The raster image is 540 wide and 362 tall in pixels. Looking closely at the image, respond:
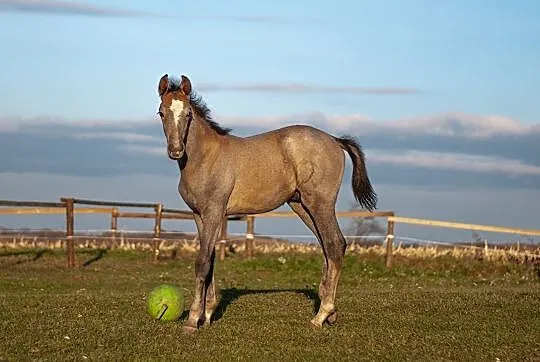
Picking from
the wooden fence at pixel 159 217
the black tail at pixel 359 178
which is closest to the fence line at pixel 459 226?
the wooden fence at pixel 159 217

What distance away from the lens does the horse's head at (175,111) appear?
10172 millimetres

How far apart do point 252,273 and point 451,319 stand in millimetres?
10553

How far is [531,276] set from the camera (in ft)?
69.7

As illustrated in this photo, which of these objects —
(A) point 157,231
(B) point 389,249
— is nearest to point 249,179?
(B) point 389,249

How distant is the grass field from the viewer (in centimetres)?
927

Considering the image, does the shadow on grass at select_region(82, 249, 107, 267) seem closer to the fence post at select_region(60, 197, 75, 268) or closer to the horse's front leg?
the fence post at select_region(60, 197, 75, 268)

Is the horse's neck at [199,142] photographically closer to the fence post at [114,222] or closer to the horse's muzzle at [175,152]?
the horse's muzzle at [175,152]

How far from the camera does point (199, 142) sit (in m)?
10.8

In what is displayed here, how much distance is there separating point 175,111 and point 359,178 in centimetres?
302

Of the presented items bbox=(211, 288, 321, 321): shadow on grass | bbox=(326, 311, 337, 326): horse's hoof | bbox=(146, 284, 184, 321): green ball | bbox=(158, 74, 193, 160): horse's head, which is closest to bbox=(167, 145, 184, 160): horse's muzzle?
bbox=(158, 74, 193, 160): horse's head

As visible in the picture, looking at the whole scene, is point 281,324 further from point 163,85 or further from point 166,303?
point 163,85

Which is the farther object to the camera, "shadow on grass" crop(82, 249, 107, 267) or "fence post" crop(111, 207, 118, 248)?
"fence post" crop(111, 207, 118, 248)

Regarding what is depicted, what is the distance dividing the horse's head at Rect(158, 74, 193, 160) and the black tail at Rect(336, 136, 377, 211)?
2.45m

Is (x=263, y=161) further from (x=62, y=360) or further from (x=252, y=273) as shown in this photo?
(x=252, y=273)
